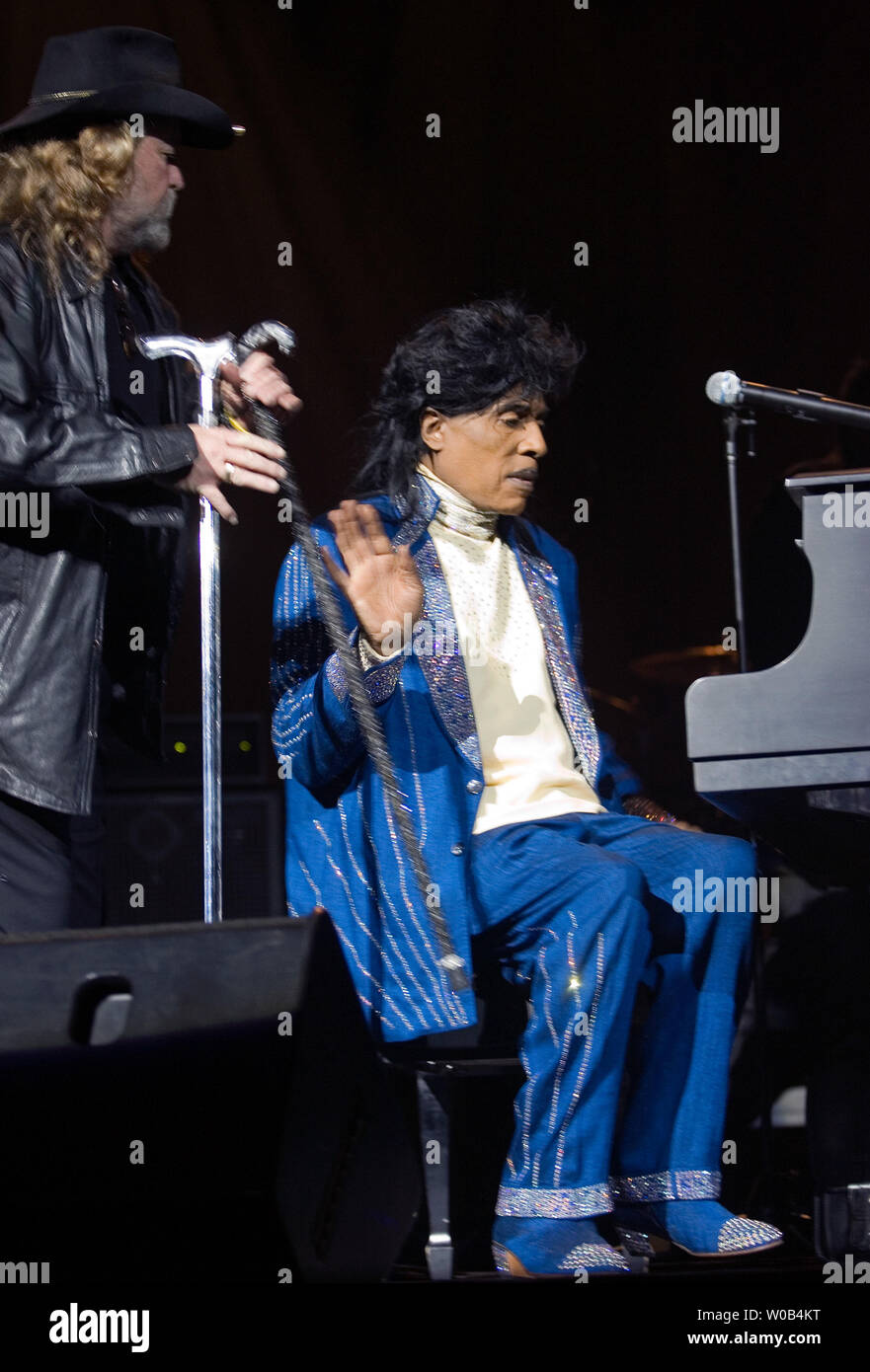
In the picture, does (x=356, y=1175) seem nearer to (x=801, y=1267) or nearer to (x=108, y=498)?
(x=801, y=1267)

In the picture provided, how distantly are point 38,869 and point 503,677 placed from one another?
85cm

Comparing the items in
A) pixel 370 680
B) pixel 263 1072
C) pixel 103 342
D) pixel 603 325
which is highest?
pixel 603 325

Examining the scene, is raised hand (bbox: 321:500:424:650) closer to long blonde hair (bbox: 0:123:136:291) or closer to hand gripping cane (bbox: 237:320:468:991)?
hand gripping cane (bbox: 237:320:468:991)

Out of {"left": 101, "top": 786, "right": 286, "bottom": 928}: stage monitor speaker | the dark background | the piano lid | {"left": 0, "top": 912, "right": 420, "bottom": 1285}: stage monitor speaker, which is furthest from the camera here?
the dark background

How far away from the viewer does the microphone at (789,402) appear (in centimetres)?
227

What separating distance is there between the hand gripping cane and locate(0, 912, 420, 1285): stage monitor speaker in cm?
53

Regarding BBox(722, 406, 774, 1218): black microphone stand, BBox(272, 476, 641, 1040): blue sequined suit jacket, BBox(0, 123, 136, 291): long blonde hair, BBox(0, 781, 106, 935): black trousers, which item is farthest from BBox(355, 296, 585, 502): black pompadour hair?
BBox(0, 781, 106, 935): black trousers

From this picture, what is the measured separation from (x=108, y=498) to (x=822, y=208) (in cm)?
252

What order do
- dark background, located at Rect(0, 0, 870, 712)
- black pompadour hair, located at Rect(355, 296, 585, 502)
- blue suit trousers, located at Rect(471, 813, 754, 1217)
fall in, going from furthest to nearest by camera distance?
dark background, located at Rect(0, 0, 870, 712)
black pompadour hair, located at Rect(355, 296, 585, 502)
blue suit trousers, located at Rect(471, 813, 754, 1217)

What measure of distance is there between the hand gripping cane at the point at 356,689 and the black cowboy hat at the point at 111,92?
1.16 feet

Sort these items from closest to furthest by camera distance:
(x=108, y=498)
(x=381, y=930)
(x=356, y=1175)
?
1. (x=356, y=1175)
2. (x=108, y=498)
3. (x=381, y=930)

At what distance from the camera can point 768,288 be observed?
13.4ft

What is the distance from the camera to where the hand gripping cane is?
216 centimetres

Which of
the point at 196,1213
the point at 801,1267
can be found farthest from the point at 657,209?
the point at 196,1213
